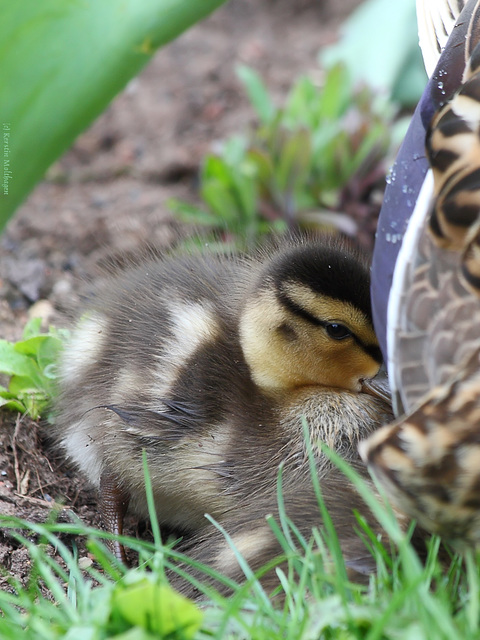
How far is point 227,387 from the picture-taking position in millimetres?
2010

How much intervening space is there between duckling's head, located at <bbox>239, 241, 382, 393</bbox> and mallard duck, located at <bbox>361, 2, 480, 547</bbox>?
342 mm

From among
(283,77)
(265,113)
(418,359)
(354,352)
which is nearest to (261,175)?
(265,113)

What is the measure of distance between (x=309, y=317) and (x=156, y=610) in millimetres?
838

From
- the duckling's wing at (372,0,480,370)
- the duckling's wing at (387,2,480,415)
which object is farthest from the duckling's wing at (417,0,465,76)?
the duckling's wing at (387,2,480,415)

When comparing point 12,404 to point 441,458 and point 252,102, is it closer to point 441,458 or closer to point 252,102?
point 441,458

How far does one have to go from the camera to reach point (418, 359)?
4.79 ft

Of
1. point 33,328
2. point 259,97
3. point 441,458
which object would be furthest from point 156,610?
point 259,97

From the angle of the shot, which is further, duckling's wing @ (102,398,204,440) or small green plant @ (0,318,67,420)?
small green plant @ (0,318,67,420)

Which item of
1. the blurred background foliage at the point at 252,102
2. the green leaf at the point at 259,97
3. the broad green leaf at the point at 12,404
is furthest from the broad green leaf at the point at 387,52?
the broad green leaf at the point at 12,404

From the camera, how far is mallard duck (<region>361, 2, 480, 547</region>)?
1.31 meters

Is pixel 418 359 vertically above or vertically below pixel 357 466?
above

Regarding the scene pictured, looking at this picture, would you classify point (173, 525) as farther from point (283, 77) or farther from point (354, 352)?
point (283, 77)

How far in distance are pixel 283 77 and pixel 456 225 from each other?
10.5ft

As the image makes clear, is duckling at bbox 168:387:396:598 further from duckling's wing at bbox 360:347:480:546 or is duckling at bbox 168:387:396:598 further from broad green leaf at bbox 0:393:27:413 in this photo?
broad green leaf at bbox 0:393:27:413
